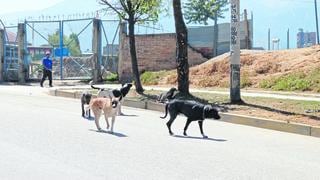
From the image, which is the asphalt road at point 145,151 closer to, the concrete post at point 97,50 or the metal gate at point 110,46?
A: the concrete post at point 97,50

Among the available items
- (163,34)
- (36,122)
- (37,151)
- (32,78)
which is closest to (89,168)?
(37,151)

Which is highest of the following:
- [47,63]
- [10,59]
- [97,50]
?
[97,50]

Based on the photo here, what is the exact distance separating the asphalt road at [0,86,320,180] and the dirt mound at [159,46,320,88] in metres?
8.88

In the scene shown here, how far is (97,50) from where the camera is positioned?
29.0 m

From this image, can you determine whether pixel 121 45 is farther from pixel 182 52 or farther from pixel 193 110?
pixel 193 110

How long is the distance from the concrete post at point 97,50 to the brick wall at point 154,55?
1050mm

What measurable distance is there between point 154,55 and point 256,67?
6355 mm

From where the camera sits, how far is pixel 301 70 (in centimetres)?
2131

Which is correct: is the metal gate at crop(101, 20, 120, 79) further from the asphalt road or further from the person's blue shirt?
the asphalt road

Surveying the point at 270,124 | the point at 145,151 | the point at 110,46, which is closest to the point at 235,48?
the point at 270,124

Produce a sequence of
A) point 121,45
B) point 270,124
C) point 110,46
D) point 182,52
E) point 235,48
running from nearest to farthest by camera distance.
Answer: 1. point 270,124
2. point 235,48
3. point 182,52
4. point 121,45
5. point 110,46

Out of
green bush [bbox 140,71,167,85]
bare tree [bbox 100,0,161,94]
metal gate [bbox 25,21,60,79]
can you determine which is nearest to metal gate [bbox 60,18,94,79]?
metal gate [bbox 25,21,60,79]

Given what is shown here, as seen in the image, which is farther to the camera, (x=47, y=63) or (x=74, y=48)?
(x=74, y=48)

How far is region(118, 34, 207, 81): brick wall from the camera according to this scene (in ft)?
92.3
